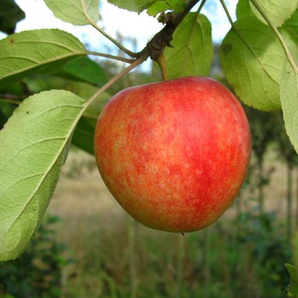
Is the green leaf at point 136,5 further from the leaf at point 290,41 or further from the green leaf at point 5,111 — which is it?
the green leaf at point 5,111

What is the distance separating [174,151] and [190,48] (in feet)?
0.89

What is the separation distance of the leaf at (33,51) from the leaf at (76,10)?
35mm

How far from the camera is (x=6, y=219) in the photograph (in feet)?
2.06

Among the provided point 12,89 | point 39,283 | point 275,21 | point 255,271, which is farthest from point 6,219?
point 255,271

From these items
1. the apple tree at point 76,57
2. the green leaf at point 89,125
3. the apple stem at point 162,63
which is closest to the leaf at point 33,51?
the apple tree at point 76,57

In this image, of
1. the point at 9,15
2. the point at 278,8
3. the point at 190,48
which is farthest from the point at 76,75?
the point at 278,8

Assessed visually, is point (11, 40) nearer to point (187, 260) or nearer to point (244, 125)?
point (244, 125)

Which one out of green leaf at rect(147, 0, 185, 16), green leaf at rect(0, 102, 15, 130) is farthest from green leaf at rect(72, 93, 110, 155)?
green leaf at rect(147, 0, 185, 16)

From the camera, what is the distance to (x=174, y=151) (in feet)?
2.17

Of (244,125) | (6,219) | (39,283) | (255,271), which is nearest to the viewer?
(6,219)

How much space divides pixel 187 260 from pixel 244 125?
4.34 metres

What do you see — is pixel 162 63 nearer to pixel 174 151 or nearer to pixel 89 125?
pixel 174 151

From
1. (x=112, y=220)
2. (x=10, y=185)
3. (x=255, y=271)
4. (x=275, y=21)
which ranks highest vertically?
(x=275, y=21)

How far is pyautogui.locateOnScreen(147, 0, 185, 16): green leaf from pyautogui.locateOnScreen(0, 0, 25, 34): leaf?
1.68 feet
